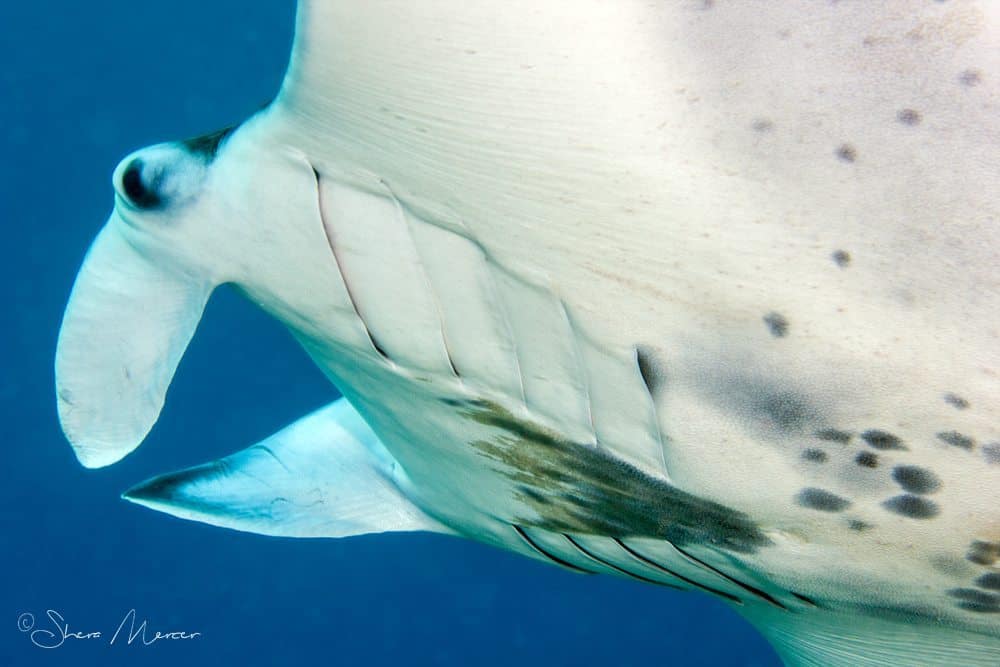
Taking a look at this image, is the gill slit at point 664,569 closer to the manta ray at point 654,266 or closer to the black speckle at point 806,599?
the manta ray at point 654,266

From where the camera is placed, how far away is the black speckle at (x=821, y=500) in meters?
0.92

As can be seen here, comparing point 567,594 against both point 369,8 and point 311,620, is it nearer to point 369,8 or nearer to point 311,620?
point 311,620

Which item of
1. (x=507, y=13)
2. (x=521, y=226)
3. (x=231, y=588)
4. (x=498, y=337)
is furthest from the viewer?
(x=231, y=588)

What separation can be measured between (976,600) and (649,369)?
1.88ft

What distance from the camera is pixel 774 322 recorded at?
80cm

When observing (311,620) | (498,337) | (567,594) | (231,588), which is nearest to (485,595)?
(567,594)

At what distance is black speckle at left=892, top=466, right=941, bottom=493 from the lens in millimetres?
860

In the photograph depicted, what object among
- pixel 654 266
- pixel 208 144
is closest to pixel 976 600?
pixel 654 266

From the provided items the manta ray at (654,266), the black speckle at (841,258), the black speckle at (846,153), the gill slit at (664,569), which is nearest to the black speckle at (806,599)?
the manta ray at (654,266)

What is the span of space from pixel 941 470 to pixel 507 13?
655 mm

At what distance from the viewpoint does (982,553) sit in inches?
36.7

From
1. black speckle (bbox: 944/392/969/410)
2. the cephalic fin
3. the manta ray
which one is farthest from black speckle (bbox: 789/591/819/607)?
the cephalic fin
